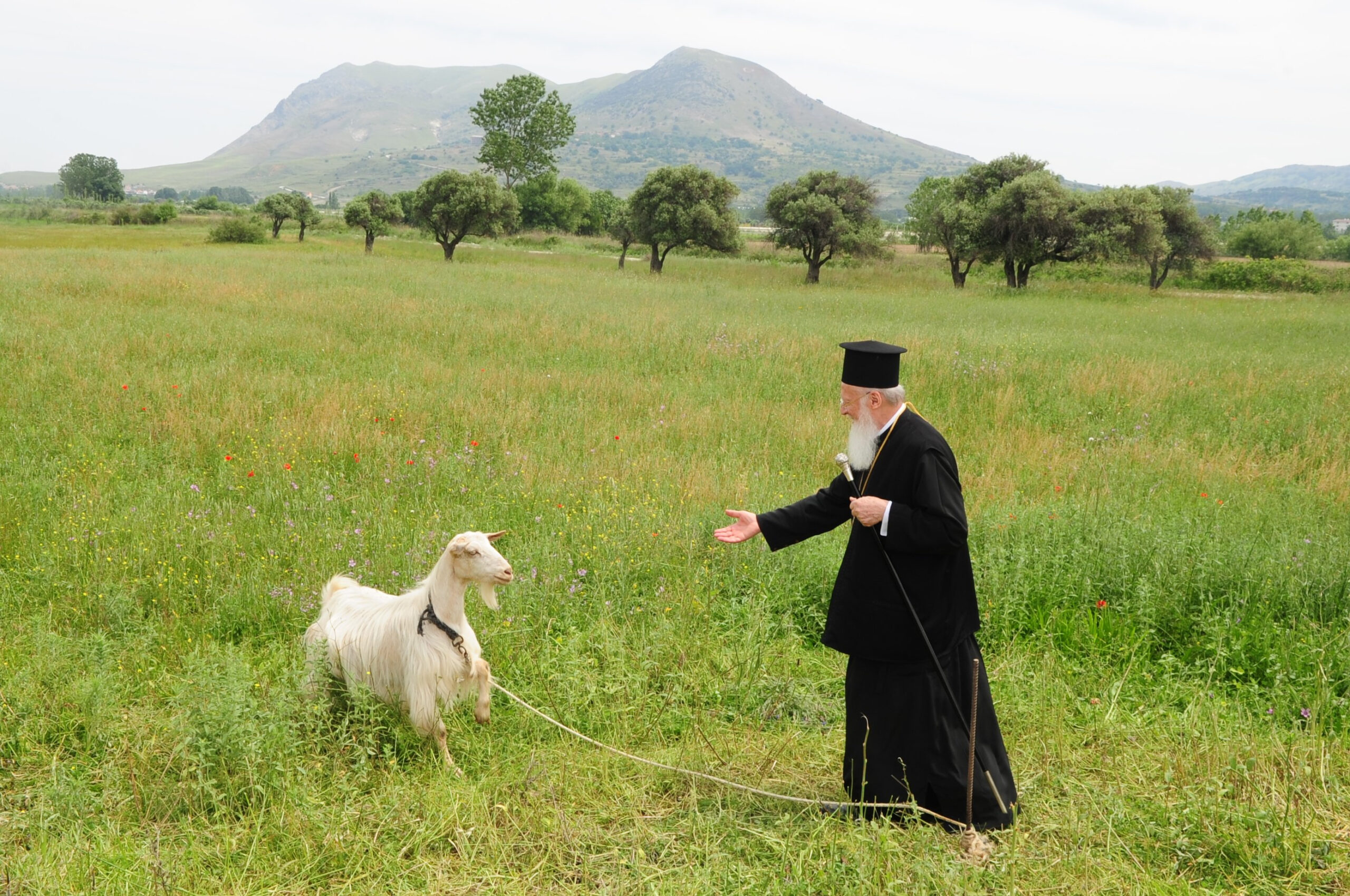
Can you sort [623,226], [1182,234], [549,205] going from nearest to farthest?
[1182,234] < [623,226] < [549,205]

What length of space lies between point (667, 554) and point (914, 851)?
134 inches

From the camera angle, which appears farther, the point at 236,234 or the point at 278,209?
the point at 278,209

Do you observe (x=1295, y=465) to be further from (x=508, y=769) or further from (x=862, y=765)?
(x=508, y=769)

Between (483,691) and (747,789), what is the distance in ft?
Result: 5.10

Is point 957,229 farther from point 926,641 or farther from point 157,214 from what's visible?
point 157,214

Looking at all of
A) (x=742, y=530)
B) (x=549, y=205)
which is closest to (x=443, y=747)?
(x=742, y=530)

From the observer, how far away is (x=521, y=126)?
84938 millimetres

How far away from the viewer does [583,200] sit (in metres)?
83.1

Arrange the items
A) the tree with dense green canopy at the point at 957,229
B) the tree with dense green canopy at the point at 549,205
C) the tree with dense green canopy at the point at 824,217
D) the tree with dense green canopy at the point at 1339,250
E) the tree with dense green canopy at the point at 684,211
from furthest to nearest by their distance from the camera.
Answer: the tree with dense green canopy at the point at 1339,250 < the tree with dense green canopy at the point at 549,205 < the tree with dense green canopy at the point at 684,211 < the tree with dense green canopy at the point at 824,217 < the tree with dense green canopy at the point at 957,229

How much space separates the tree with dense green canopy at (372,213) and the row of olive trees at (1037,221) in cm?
3488

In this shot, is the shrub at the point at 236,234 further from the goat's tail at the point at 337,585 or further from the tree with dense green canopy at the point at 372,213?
the goat's tail at the point at 337,585

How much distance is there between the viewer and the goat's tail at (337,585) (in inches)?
193

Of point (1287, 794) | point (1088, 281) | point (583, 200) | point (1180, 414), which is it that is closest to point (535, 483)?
point (1287, 794)

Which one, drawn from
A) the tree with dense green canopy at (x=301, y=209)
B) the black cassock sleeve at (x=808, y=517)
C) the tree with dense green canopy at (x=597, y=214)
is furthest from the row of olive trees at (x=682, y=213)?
the black cassock sleeve at (x=808, y=517)
